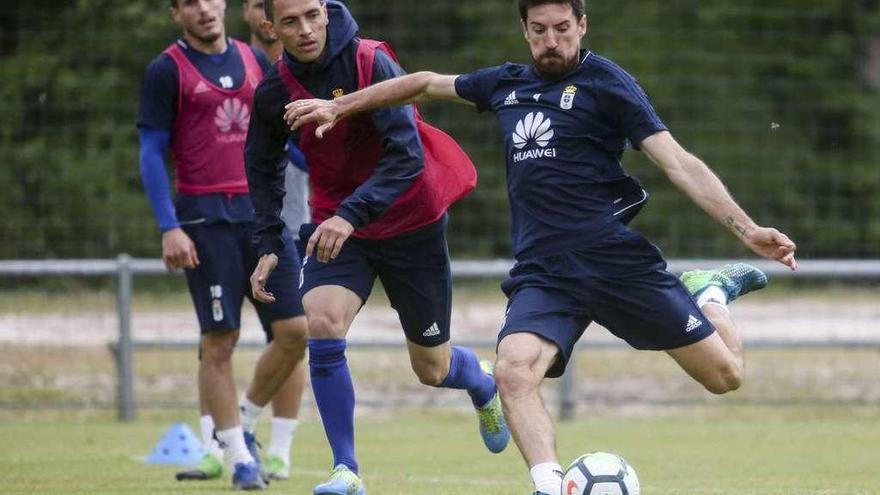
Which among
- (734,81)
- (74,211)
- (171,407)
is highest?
(734,81)

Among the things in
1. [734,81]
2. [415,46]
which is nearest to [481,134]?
[415,46]

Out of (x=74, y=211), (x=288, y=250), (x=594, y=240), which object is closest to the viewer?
(x=594, y=240)

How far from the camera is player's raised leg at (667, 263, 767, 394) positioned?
21.4 feet

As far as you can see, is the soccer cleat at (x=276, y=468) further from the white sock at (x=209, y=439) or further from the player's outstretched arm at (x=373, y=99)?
the player's outstretched arm at (x=373, y=99)

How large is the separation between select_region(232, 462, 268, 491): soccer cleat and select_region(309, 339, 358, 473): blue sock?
1113 mm

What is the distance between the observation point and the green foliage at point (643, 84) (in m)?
16.3

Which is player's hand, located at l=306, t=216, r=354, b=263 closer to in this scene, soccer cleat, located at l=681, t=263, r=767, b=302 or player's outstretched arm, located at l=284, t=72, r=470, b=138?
player's outstretched arm, located at l=284, t=72, r=470, b=138

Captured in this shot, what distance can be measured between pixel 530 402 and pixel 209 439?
10.1 feet

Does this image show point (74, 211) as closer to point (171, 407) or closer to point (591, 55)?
point (171, 407)

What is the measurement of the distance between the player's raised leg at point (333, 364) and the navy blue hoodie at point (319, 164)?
402mm

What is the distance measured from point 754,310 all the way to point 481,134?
4.40 metres

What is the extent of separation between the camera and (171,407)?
12516 mm

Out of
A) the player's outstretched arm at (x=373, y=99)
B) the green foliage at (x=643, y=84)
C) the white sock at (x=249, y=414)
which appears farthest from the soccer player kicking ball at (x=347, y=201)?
the green foliage at (x=643, y=84)

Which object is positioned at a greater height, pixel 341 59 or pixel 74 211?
pixel 341 59
